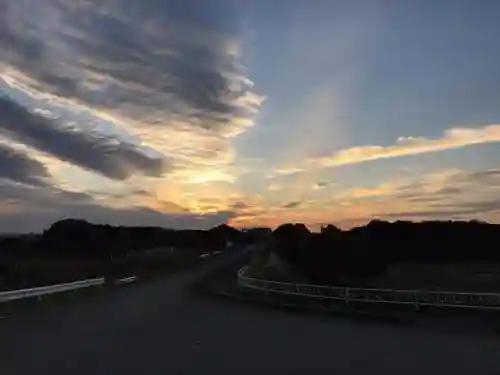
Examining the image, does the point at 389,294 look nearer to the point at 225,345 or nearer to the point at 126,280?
the point at 225,345

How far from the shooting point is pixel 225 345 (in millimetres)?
14078

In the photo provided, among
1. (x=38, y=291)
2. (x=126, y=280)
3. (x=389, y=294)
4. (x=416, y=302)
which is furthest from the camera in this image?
(x=126, y=280)

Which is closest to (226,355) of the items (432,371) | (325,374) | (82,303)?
(325,374)

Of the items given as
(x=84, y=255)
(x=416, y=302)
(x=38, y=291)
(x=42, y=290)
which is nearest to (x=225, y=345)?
(x=416, y=302)

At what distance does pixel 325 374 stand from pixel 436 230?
416 ft

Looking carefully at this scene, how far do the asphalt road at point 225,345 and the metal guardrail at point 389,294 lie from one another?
1.84 m

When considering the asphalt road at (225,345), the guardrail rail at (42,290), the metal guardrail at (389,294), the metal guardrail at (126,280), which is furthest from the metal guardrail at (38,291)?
the metal guardrail at (389,294)

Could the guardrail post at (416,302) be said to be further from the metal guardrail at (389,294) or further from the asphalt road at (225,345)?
the asphalt road at (225,345)

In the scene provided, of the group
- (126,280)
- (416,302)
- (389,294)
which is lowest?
(416,302)

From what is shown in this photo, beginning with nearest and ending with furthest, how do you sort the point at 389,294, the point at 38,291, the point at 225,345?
the point at 225,345 < the point at 389,294 < the point at 38,291

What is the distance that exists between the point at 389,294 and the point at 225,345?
455 inches

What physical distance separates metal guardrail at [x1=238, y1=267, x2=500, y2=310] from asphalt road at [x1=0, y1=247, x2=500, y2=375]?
1.84 metres

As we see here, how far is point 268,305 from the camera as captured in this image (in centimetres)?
2384

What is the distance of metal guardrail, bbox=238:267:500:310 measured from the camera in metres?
19.5
